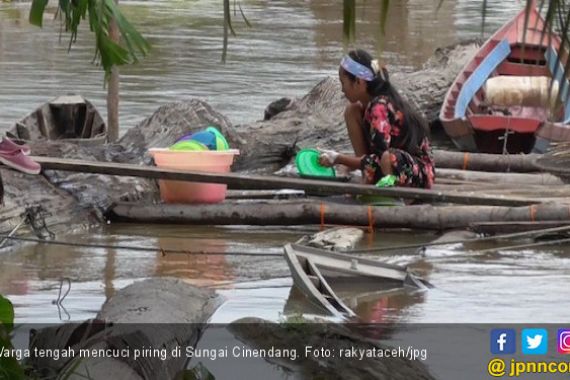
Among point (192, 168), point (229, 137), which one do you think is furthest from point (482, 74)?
point (192, 168)

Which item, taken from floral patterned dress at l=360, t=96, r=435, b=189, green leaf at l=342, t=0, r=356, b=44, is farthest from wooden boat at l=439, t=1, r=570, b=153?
green leaf at l=342, t=0, r=356, b=44

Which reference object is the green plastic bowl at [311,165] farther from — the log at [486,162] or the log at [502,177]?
the log at [486,162]

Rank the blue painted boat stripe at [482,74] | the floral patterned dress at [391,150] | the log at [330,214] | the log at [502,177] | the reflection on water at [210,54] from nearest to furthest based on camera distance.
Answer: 1. the log at [330,214]
2. the floral patterned dress at [391,150]
3. the log at [502,177]
4. the blue painted boat stripe at [482,74]
5. the reflection on water at [210,54]

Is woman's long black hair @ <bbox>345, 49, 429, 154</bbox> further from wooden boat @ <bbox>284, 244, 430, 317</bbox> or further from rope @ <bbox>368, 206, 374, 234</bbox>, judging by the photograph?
wooden boat @ <bbox>284, 244, 430, 317</bbox>

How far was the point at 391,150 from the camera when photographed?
25.5 ft

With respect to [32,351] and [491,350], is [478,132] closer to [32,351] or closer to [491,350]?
[491,350]

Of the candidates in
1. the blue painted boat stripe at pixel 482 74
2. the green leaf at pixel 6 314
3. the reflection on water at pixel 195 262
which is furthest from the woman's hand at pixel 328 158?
the green leaf at pixel 6 314

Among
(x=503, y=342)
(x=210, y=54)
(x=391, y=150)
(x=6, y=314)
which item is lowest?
(x=210, y=54)

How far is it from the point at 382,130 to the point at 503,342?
9.01ft

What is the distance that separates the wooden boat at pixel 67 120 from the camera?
9.83 metres

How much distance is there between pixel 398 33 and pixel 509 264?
15.1 meters

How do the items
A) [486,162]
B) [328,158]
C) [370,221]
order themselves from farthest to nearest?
[486,162] < [328,158] < [370,221]

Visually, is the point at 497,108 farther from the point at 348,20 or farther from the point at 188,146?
the point at 348,20

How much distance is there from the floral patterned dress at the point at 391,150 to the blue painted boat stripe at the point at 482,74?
9.98 ft
